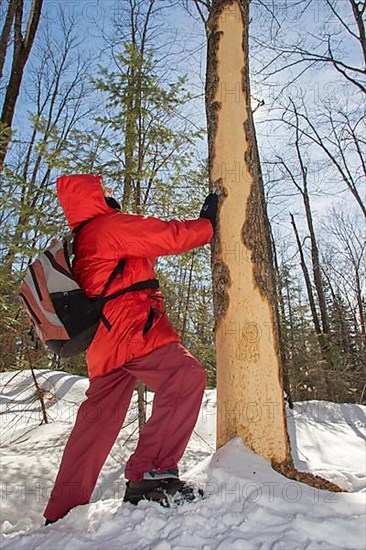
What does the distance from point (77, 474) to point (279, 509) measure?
114cm

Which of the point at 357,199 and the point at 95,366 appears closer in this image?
the point at 95,366

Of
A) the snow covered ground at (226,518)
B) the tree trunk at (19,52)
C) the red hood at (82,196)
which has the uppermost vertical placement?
the tree trunk at (19,52)

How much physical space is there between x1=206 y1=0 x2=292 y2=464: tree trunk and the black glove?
0.19ft

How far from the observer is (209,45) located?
126 inches

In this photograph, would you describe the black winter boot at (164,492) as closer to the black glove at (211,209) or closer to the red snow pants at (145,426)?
the red snow pants at (145,426)

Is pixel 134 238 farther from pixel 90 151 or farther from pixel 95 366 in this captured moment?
pixel 90 151

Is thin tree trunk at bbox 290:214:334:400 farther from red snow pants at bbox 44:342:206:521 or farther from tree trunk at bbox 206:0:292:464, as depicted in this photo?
red snow pants at bbox 44:342:206:521

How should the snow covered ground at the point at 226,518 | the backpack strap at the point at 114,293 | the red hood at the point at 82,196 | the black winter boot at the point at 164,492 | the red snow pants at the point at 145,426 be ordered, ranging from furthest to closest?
1. the red hood at the point at 82,196
2. the backpack strap at the point at 114,293
3. the red snow pants at the point at 145,426
4. the black winter boot at the point at 164,492
5. the snow covered ground at the point at 226,518

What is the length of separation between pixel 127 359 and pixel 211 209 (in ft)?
3.73

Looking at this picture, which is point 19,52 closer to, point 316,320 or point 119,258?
point 119,258

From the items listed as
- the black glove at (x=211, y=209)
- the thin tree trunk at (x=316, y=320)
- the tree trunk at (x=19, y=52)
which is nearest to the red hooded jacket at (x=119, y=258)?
the black glove at (x=211, y=209)

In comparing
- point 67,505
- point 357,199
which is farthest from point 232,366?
point 357,199

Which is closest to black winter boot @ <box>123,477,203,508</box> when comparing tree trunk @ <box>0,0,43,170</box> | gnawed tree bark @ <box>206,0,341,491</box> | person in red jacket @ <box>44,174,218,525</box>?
person in red jacket @ <box>44,174,218,525</box>

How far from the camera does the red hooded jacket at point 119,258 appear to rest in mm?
2418
